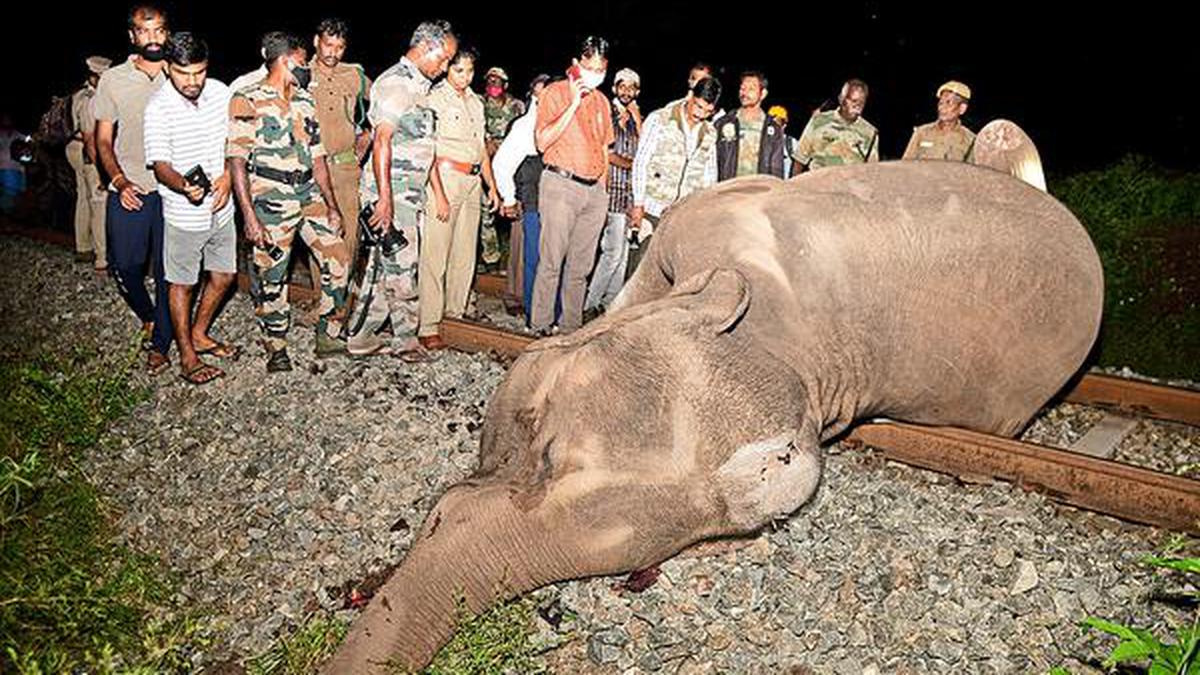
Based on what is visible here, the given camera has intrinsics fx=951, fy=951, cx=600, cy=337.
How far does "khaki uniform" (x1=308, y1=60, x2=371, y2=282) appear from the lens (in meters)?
7.52

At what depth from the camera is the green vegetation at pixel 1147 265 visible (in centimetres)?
876

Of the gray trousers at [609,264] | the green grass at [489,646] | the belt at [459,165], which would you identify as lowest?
the green grass at [489,646]

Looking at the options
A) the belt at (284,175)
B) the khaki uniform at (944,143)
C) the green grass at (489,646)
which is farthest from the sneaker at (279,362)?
the khaki uniform at (944,143)

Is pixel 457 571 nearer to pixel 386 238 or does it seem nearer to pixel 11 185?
pixel 386 238

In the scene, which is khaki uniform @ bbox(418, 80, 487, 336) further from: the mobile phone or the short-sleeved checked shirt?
the mobile phone

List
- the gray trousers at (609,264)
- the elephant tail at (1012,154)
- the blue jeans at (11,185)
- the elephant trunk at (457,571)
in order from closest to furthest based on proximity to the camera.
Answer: the elephant trunk at (457,571), the elephant tail at (1012,154), the gray trousers at (609,264), the blue jeans at (11,185)

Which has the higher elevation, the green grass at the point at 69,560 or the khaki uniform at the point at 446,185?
the khaki uniform at the point at 446,185

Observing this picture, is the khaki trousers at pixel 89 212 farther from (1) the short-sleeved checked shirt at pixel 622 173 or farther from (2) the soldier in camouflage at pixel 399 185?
(1) the short-sleeved checked shirt at pixel 622 173

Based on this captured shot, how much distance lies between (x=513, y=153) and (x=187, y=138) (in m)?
2.42

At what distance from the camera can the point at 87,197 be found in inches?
402

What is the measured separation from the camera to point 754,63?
2573 cm

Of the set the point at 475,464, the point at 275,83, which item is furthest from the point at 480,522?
the point at 275,83

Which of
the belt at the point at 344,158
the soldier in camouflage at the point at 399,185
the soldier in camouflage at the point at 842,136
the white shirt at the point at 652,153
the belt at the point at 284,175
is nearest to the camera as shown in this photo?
the soldier in camouflage at the point at 399,185

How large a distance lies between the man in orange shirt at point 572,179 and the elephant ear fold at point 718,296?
120 inches
